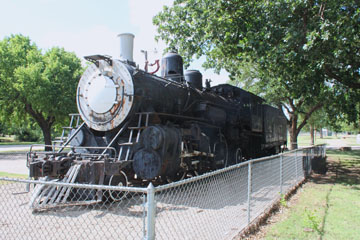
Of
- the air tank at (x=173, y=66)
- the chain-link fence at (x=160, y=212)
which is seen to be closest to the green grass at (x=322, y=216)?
the chain-link fence at (x=160, y=212)

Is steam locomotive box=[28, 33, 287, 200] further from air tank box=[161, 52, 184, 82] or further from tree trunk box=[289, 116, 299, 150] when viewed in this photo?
tree trunk box=[289, 116, 299, 150]

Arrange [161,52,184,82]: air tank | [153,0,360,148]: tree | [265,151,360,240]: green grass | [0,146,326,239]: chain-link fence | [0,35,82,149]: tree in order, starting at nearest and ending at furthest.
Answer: [0,146,326,239]: chain-link fence < [265,151,360,240]: green grass < [153,0,360,148]: tree < [161,52,184,82]: air tank < [0,35,82,149]: tree

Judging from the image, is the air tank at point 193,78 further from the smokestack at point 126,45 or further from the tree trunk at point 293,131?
A: the tree trunk at point 293,131

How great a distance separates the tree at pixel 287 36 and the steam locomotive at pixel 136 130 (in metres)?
2.44

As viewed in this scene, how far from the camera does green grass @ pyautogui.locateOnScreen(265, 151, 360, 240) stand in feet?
14.4

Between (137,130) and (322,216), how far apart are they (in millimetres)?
4447

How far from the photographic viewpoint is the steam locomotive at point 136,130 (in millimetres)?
5791

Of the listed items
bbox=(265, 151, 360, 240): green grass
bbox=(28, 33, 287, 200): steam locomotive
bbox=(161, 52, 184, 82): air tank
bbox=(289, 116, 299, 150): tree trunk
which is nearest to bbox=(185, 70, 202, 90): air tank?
bbox=(28, 33, 287, 200): steam locomotive

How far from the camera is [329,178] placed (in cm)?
1027

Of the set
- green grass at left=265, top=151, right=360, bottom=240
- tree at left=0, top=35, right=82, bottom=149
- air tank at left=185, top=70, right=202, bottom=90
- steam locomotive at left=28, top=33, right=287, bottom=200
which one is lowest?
green grass at left=265, top=151, right=360, bottom=240

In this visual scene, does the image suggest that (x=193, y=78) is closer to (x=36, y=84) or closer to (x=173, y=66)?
(x=173, y=66)

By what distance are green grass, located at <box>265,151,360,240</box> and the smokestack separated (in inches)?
216

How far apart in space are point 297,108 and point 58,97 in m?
19.8

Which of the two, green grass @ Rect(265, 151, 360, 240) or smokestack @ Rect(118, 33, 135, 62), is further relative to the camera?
smokestack @ Rect(118, 33, 135, 62)
